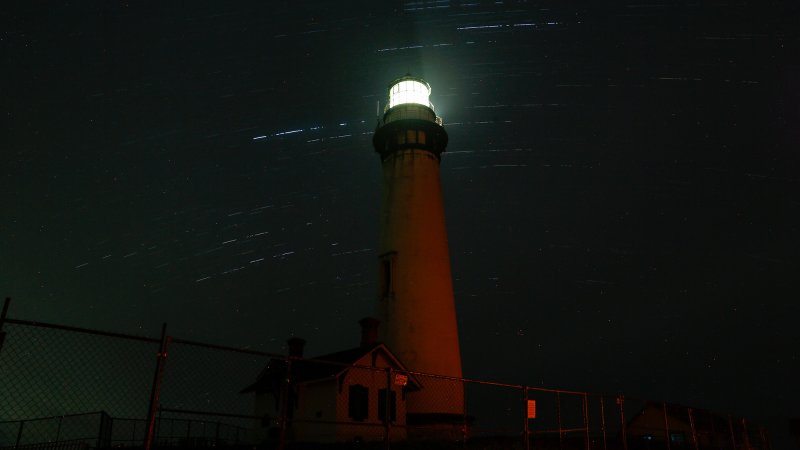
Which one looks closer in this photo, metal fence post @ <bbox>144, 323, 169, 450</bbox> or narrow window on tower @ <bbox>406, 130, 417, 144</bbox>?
metal fence post @ <bbox>144, 323, 169, 450</bbox>

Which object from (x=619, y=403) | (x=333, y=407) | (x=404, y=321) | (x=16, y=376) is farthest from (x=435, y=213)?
(x=16, y=376)

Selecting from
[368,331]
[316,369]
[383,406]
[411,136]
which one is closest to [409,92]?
[411,136]

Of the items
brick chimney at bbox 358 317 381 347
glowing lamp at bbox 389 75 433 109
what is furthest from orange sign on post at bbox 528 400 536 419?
glowing lamp at bbox 389 75 433 109

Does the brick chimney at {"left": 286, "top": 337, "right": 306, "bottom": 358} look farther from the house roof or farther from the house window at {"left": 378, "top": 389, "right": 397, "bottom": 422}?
the house window at {"left": 378, "top": 389, "right": 397, "bottom": 422}

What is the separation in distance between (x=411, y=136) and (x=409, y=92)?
3547 mm

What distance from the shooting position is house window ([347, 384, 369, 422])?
1991 centimetres

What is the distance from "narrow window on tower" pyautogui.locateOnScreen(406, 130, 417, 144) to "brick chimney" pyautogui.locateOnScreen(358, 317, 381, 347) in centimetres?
825

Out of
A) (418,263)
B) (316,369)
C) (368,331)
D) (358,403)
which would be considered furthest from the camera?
(418,263)

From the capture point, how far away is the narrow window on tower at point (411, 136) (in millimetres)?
25859

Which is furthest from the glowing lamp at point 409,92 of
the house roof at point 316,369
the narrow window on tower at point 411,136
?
the house roof at point 316,369

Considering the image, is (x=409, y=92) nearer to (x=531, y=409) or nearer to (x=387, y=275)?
(x=387, y=275)

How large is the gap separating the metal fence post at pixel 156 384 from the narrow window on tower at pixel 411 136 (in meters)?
19.5

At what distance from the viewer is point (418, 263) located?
23.5 meters

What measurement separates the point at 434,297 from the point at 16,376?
16.3 metres
